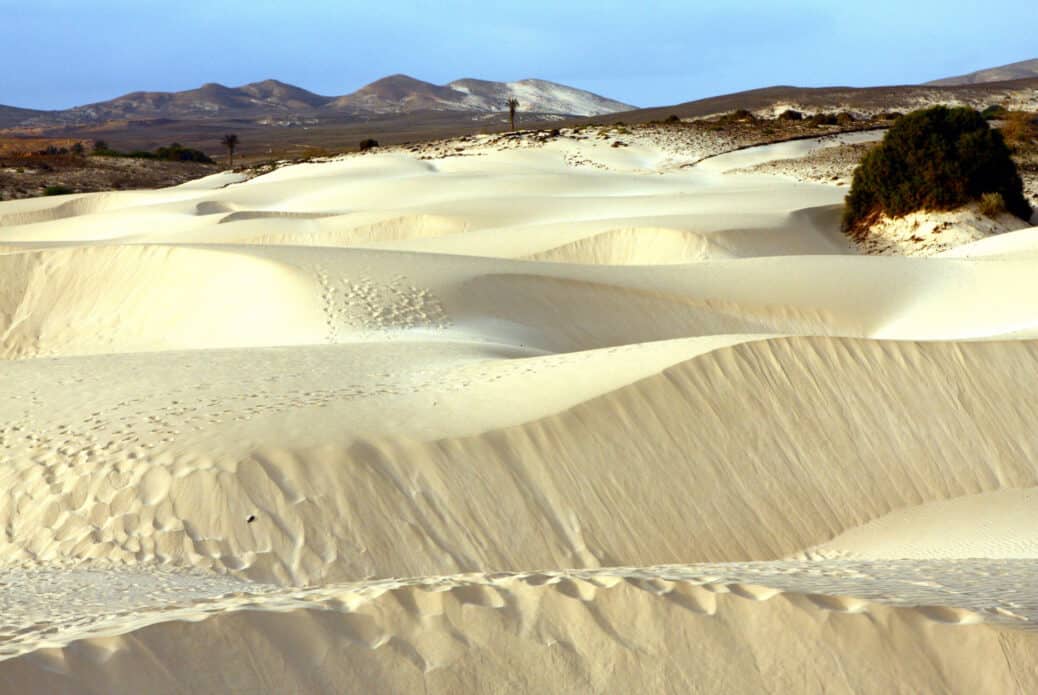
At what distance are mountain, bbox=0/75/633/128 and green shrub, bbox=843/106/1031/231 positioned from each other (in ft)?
389

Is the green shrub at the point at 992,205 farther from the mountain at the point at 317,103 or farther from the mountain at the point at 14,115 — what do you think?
the mountain at the point at 14,115

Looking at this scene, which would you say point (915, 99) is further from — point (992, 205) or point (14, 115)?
point (14, 115)

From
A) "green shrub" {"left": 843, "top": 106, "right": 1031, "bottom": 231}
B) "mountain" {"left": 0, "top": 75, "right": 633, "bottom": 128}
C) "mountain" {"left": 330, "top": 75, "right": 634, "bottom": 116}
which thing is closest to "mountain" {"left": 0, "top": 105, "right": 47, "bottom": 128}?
"mountain" {"left": 0, "top": 75, "right": 633, "bottom": 128}

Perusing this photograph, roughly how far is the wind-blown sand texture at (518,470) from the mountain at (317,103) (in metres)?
128

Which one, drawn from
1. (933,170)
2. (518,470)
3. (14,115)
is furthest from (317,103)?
(518,470)

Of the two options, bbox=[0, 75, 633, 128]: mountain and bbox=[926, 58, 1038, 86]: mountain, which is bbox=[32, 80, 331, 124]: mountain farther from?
bbox=[926, 58, 1038, 86]: mountain

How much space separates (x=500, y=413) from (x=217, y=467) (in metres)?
2.01

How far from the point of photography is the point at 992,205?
75.4 ft

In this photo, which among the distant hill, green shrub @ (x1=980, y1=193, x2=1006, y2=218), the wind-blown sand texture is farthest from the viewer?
the distant hill

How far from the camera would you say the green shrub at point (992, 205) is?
23.0 meters

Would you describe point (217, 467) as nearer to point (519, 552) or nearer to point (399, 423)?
point (399, 423)

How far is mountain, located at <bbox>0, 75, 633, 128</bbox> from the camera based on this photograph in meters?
153

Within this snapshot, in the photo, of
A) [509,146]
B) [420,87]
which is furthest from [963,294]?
[420,87]

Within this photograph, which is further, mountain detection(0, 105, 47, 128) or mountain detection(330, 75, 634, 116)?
→ mountain detection(0, 105, 47, 128)
